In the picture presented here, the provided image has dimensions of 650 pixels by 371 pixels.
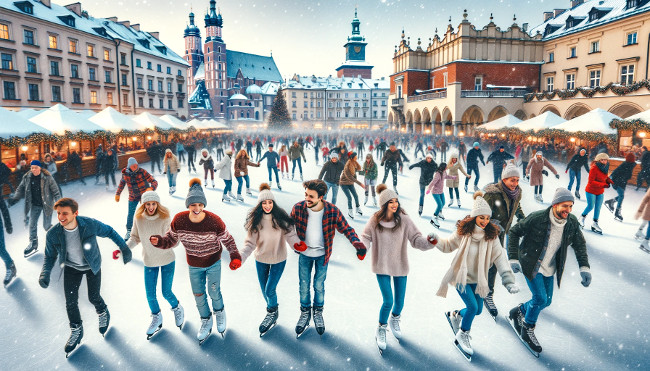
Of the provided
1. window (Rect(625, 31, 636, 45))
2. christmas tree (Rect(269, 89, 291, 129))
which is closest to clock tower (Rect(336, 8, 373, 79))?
christmas tree (Rect(269, 89, 291, 129))

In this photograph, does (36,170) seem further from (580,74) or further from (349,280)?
(580,74)

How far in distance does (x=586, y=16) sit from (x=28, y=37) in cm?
4137

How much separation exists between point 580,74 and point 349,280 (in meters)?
33.8

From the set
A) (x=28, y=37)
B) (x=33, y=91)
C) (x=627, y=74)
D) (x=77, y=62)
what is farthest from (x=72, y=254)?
(x=77, y=62)

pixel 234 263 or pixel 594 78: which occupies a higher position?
pixel 594 78

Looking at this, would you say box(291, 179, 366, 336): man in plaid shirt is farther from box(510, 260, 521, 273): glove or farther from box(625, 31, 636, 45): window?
box(625, 31, 636, 45): window

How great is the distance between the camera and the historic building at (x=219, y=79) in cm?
8756

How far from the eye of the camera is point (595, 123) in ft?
56.2

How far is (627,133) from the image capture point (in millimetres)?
18453

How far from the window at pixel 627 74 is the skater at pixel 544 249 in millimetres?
29582

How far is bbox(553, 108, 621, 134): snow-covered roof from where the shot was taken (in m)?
16.7

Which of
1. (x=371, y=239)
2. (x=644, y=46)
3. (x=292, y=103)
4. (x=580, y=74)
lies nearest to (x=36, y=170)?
(x=371, y=239)

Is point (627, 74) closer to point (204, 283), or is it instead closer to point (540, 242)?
point (540, 242)

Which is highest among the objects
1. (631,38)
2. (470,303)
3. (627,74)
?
(631,38)
